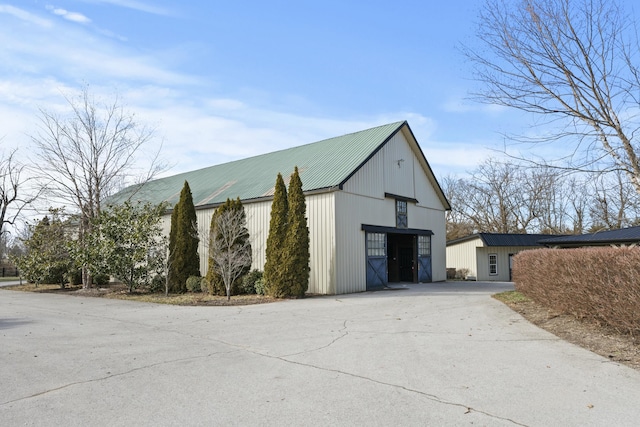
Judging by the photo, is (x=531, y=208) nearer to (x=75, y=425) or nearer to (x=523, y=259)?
(x=523, y=259)

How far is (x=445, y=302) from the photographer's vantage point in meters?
13.0

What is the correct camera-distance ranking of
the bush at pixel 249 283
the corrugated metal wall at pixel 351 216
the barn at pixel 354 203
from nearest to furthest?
the bush at pixel 249 283, the corrugated metal wall at pixel 351 216, the barn at pixel 354 203

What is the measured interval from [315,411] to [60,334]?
654 centimetres

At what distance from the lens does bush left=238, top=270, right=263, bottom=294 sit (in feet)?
53.4

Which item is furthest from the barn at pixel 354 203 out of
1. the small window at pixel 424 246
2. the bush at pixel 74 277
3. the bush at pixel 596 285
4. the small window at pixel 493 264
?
the bush at pixel 596 285

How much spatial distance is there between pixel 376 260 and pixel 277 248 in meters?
4.83

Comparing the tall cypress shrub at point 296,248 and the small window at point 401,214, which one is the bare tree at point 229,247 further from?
the small window at point 401,214

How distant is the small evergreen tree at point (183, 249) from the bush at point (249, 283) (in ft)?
9.72

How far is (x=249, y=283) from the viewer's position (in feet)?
53.4

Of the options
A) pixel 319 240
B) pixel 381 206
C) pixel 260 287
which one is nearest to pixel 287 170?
pixel 381 206

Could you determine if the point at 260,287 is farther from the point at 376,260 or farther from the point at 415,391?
the point at 415,391

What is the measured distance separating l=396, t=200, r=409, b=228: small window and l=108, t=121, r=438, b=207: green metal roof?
311 centimetres

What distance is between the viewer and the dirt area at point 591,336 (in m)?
6.22

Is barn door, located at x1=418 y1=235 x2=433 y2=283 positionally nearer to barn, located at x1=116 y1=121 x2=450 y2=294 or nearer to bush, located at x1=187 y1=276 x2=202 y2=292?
barn, located at x1=116 y1=121 x2=450 y2=294
